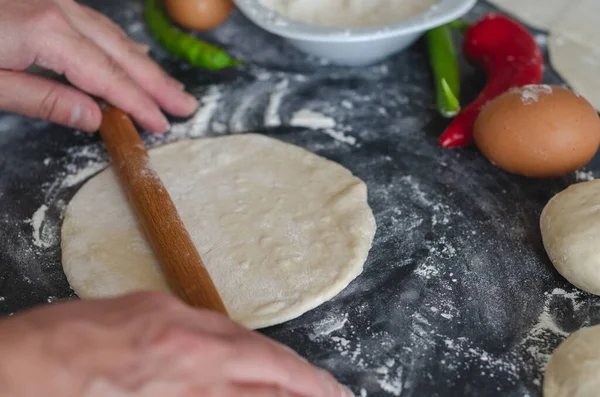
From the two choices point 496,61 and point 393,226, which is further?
point 496,61

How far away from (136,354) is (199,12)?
1499 mm

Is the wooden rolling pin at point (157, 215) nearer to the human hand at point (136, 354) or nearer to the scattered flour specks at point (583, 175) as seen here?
the human hand at point (136, 354)

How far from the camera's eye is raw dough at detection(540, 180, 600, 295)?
139cm

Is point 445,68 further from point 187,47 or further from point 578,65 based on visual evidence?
point 187,47

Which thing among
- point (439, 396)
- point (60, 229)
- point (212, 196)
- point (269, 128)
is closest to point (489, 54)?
point (269, 128)

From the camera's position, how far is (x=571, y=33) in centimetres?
225

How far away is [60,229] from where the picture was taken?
5.41ft

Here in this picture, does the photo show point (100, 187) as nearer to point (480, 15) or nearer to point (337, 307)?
point (337, 307)

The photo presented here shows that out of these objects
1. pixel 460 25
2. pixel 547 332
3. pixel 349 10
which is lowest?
pixel 547 332

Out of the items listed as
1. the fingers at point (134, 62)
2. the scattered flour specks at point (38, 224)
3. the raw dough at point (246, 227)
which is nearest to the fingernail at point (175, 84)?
the fingers at point (134, 62)

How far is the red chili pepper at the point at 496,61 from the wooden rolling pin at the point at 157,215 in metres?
0.82

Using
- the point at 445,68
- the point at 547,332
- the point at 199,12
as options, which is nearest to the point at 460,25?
the point at 445,68

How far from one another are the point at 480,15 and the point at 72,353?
197 centimetres

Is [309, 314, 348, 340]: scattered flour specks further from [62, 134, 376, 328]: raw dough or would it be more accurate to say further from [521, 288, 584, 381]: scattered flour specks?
[521, 288, 584, 381]: scattered flour specks
